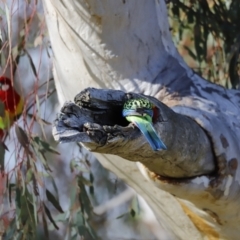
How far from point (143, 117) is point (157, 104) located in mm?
69

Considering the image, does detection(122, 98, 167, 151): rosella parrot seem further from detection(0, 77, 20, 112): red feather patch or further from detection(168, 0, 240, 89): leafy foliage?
detection(168, 0, 240, 89): leafy foliage

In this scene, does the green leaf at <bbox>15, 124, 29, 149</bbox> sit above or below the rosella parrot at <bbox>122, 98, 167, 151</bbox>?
above

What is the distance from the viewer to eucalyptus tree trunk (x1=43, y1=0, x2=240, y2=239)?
1.17 metres

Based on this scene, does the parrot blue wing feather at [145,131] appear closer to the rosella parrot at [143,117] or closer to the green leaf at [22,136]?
the rosella parrot at [143,117]

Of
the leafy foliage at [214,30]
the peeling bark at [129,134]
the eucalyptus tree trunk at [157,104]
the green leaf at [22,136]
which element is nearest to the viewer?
the peeling bark at [129,134]

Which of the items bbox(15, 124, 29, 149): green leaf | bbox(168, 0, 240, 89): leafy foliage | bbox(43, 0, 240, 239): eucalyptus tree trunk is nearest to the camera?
bbox(43, 0, 240, 239): eucalyptus tree trunk

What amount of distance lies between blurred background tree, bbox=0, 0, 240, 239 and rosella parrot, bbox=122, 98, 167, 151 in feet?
1.50

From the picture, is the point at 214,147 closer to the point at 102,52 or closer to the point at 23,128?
the point at 102,52

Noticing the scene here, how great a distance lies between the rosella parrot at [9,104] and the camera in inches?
68.9

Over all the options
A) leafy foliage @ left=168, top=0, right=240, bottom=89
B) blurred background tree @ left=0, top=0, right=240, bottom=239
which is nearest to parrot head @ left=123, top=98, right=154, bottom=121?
blurred background tree @ left=0, top=0, right=240, bottom=239

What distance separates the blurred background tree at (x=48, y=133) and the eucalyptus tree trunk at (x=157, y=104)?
0.13m

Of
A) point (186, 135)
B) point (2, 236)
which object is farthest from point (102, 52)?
point (2, 236)

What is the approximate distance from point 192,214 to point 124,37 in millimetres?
348

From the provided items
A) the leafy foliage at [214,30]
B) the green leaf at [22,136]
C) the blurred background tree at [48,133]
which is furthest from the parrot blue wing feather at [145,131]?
the leafy foliage at [214,30]
